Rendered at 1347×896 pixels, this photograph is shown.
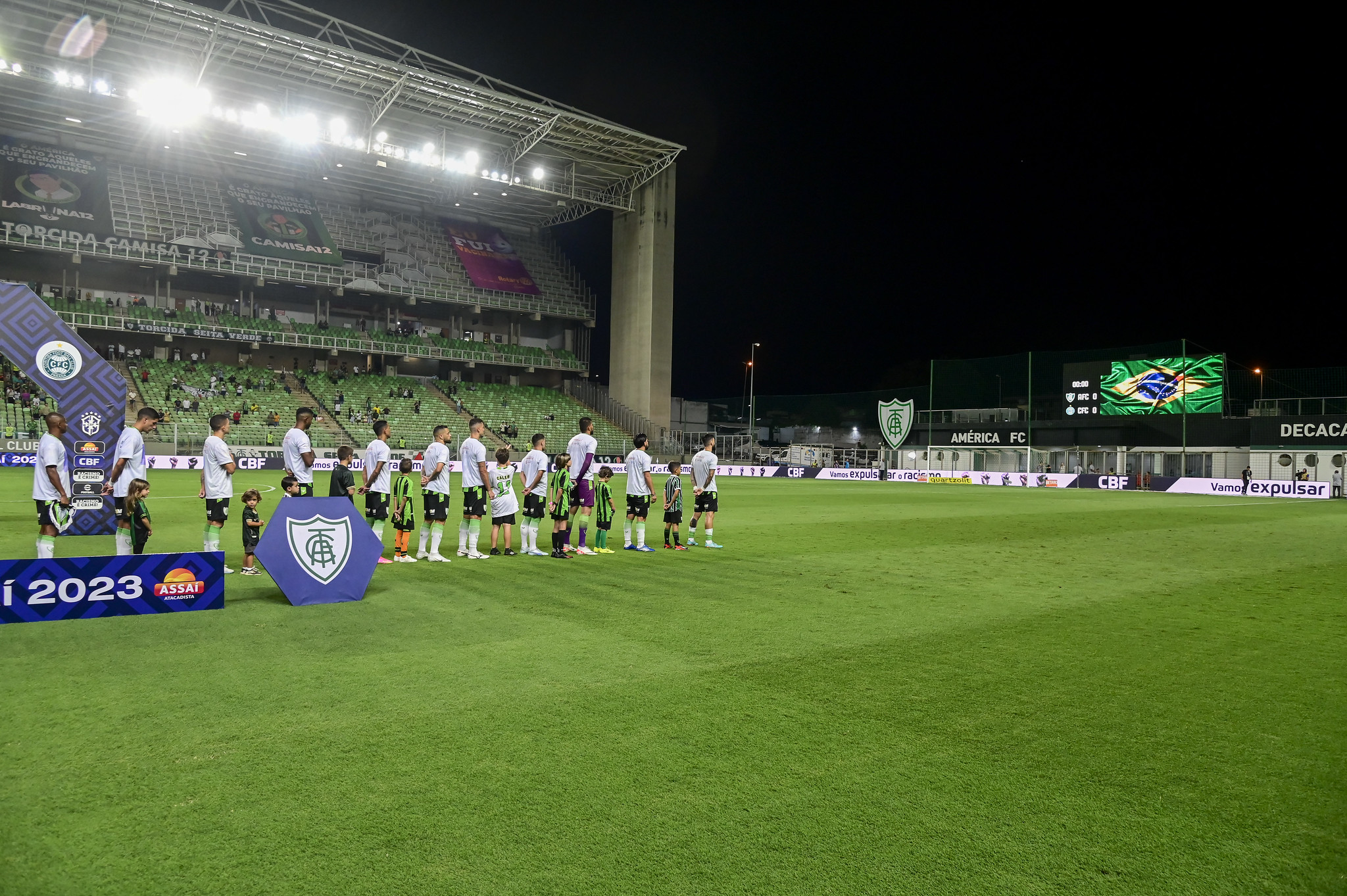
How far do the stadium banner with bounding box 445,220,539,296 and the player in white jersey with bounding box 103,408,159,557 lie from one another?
50494 mm

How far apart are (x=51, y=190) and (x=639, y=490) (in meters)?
51.0

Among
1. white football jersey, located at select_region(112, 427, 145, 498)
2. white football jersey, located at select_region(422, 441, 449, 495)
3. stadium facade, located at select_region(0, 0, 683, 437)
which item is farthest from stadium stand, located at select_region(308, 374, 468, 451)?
white football jersey, located at select_region(112, 427, 145, 498)

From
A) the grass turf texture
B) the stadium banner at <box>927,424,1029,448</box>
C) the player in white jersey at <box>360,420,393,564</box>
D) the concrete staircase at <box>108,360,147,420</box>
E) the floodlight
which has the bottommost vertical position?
the grass turf texture

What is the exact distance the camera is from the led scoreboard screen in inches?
1540

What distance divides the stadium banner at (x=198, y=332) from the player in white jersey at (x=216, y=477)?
44.1 m

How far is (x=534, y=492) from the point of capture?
11469mm

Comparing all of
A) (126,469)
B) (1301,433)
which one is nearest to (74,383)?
(126,469)

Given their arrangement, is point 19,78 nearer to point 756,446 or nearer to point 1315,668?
point 756,446

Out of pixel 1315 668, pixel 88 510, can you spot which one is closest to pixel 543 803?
pixel 1315 668

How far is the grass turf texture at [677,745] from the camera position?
10.1ft

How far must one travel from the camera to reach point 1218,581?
416 inches

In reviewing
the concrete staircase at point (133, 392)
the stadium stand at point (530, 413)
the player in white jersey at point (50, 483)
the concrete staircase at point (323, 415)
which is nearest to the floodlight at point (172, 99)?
the concrete staircase at point (133, 392)

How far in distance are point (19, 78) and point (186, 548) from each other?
138 ft

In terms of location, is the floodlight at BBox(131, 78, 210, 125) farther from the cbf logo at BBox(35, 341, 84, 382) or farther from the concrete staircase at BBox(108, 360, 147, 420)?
the cbf logo at BBox(35, 341, 84, 382)
